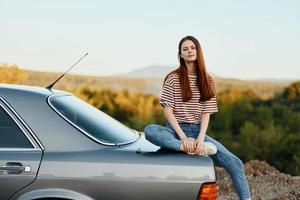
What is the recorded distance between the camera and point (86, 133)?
445 centimetres

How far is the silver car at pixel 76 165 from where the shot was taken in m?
4.26

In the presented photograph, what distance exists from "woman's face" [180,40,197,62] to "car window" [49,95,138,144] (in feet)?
2.40

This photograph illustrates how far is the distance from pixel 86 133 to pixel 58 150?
0.22m

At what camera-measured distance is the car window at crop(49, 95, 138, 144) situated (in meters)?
4.55

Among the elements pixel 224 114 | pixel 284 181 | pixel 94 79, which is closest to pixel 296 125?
pixel 224 114

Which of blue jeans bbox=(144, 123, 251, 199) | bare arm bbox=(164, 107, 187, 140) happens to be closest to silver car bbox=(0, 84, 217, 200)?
blue jeans bbox=(144, 123, 251, 199)

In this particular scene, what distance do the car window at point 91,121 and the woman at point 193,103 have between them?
1.20 ft

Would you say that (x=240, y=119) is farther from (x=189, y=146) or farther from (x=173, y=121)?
(x=189, y=146)

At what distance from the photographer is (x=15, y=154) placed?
4.35 meters

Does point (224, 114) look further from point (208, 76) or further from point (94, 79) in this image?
point (94, 79)

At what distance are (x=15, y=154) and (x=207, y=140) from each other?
149 centimetres

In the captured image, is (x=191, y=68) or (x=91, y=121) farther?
(x=191, y=68)

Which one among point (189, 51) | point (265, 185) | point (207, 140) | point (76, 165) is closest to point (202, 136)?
point (207, 140)

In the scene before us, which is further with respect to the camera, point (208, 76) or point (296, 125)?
point (296, 125)
